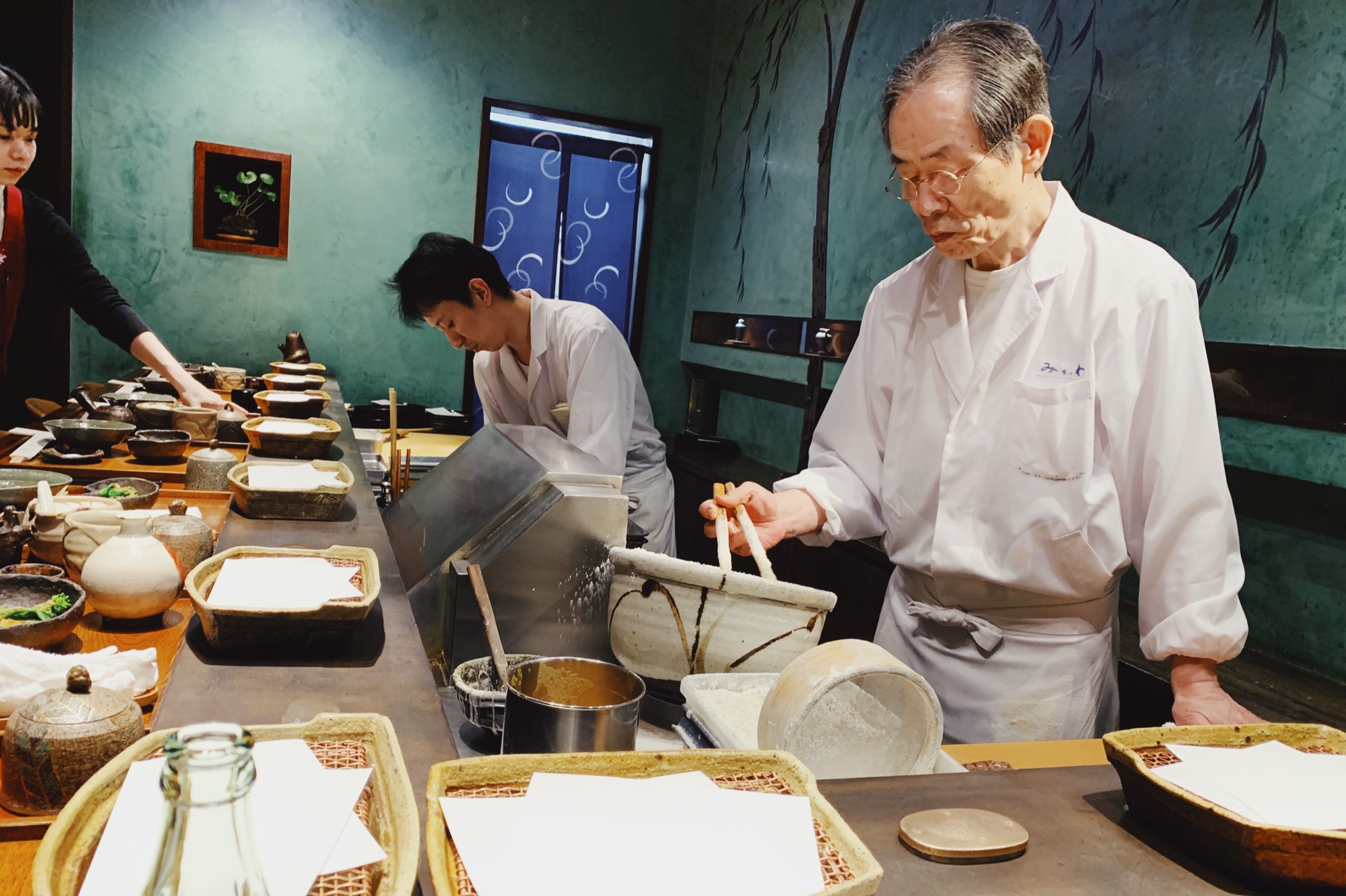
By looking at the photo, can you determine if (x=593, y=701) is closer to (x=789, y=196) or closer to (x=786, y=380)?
(x=786, y=380)

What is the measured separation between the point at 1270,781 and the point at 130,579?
A: 1.63 m

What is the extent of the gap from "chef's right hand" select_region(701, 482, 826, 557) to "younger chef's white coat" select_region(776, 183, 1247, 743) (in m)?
0.04

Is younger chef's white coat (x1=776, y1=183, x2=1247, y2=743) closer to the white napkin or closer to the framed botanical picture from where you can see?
the white napkin

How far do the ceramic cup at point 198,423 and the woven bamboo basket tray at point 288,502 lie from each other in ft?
4.53

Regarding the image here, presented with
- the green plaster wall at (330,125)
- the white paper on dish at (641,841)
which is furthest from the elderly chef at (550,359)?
the green plaster wall at (330,125)

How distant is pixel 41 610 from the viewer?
1.37 m

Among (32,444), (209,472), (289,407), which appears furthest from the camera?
(289,407)

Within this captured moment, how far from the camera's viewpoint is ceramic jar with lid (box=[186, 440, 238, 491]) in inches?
94.2

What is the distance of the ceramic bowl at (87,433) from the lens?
277 cm

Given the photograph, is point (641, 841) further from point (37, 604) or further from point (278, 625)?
point (37, 604)

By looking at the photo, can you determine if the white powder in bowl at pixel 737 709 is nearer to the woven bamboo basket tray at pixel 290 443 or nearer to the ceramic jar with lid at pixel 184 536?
the ceramic jar with lid at pixel 184 536

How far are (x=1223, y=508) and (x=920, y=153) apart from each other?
0.85 meters

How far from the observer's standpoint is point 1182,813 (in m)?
0.96

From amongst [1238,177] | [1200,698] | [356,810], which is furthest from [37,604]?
[1238,177]
